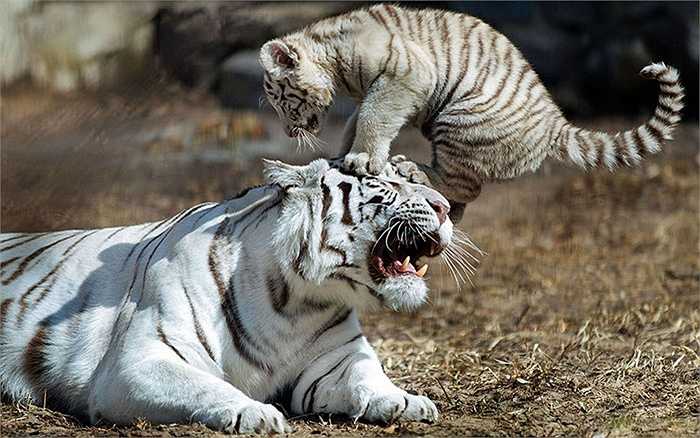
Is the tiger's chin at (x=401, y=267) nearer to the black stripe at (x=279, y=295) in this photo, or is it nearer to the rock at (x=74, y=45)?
the black stripe at (x=279, y=295)

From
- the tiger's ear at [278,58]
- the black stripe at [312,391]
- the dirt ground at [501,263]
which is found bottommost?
the dirt ground at [501,263]

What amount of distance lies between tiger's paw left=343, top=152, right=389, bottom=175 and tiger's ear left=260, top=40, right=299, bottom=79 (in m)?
0.45

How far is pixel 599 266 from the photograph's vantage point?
5.60 meters

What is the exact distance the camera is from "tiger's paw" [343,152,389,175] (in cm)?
319

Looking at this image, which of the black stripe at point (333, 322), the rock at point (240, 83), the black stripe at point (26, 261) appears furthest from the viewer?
the rock at point (240, 83)

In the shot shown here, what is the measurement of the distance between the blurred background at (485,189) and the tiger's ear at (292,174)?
611mm

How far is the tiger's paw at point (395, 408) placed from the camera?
115 inches

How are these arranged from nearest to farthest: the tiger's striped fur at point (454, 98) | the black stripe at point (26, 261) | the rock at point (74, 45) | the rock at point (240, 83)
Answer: the tiger's striped fur at point (454, 98) → the black stripe at point (26, 261) → the rock at point (74, 45) → the rock at point (240, 83)

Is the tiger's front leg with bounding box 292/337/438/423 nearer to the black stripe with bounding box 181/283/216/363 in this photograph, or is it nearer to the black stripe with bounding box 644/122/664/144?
the black stripe with bounding box 181/283/216/363

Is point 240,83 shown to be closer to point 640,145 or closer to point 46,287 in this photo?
point 46,287

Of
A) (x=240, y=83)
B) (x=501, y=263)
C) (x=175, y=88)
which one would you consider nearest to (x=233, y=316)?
(x=501, y=263)

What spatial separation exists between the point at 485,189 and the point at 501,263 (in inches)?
63.1

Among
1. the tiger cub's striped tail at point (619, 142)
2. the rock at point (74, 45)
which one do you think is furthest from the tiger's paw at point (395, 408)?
the rock at point (74, 45)

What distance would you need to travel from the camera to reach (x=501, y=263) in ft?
18.7
